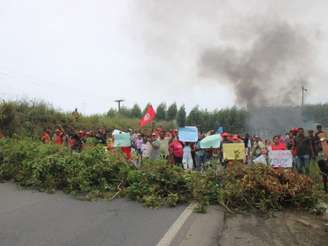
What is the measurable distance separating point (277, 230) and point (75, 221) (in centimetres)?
339

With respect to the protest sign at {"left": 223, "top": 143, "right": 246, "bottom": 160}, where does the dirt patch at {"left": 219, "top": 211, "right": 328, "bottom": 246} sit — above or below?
below

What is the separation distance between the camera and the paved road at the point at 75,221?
6.60 meters

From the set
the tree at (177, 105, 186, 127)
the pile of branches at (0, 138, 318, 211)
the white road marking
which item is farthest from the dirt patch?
the tree at (177, 105, 186, 127)

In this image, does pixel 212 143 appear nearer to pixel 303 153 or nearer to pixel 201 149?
pixel 201 149

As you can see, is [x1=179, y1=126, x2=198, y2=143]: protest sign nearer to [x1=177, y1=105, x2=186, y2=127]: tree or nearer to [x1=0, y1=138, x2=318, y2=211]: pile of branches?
[x1=0, y1=138, x2=318, y2=211]: pile of branches

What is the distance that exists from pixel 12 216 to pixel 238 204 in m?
4.30

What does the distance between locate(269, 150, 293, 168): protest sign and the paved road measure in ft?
16.6

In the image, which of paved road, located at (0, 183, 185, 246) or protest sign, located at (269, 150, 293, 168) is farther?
protest sign, located at (269, 150, 293, 168)

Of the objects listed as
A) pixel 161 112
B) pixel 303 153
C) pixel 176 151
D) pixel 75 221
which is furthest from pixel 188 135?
pixel 161 112

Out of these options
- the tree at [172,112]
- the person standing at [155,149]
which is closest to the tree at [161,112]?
the tree at [172,112]

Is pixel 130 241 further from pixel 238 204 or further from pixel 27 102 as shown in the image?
pixel 27 102

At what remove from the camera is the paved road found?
260 inches

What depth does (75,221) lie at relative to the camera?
307 inches

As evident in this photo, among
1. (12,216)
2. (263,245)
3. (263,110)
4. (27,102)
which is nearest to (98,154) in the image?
(12,216)
